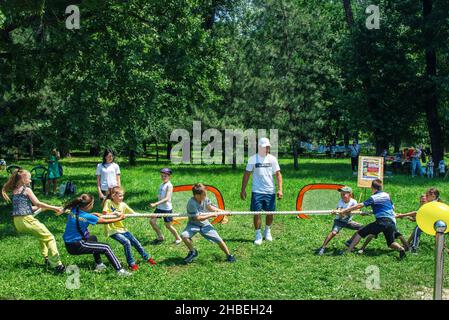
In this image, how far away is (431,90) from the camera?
30047 millimetres

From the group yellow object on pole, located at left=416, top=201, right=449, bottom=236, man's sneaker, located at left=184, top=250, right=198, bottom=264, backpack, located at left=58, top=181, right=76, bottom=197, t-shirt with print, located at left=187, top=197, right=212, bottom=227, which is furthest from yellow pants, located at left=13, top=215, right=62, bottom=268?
backpack, located at left=58, top=181, right=76, bottom=197

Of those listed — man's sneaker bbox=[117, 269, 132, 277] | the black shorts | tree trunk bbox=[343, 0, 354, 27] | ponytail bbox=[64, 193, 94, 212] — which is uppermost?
tree trunk bbox=[343, 0, 354, 27]

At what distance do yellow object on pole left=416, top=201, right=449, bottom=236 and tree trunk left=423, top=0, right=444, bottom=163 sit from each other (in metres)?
24.5

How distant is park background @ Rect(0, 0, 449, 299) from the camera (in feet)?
28.2

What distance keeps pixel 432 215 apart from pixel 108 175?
8980mm

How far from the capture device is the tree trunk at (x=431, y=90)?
28688 mm

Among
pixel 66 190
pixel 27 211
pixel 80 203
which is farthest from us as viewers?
pixel 66 190

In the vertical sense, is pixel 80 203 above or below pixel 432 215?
below

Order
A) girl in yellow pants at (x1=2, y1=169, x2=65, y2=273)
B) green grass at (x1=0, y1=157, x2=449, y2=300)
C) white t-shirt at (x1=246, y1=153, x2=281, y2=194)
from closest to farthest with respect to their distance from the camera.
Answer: green grass at (x1=0, y1=157, x2=449, y2=300) < girl in yellow pants at (x1=2, y1=169, x2=65, y2=273) < white t-shirt at (x1=246, y1=153, x2=281, y2=194)

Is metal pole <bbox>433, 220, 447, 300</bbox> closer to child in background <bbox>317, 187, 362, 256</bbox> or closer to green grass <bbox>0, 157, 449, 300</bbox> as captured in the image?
green grass <bbox>0, 157, 449, 300</bbox>

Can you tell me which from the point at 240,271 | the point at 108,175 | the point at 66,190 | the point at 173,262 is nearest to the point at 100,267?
the point at 173,262

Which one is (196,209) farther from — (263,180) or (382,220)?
(382,220)

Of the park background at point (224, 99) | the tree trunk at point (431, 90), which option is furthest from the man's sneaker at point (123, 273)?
the tree trunk at point (431, 90)
